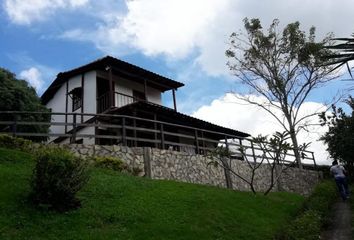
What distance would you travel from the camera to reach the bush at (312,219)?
467 inches

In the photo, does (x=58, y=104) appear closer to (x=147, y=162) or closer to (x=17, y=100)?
(x=17, y=100)

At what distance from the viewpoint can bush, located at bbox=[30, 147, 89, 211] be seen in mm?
11250

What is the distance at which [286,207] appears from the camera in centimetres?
1630

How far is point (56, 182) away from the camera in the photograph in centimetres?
1121

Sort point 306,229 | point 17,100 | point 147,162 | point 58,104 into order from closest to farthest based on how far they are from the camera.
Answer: point 306,229, point 147,162, point 17,100, point 58,104

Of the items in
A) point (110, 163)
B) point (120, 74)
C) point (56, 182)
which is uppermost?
A: point (120, 74)

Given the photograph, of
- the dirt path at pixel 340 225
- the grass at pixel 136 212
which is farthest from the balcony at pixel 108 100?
the dirt path at pixel 340 225

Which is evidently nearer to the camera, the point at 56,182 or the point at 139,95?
the point at 56,182

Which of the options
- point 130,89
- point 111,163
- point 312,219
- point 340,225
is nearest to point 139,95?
point 130,89

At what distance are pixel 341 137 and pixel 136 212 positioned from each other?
48.7 ft

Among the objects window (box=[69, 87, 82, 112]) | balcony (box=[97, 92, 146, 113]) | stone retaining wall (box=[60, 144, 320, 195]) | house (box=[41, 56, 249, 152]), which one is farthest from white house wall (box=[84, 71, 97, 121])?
stone retaining wall (box=[60, 144, 320, 195])

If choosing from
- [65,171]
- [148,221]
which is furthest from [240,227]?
[65,171]

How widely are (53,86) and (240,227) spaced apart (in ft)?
69.3

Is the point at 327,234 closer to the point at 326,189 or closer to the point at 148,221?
the point at 148,221
